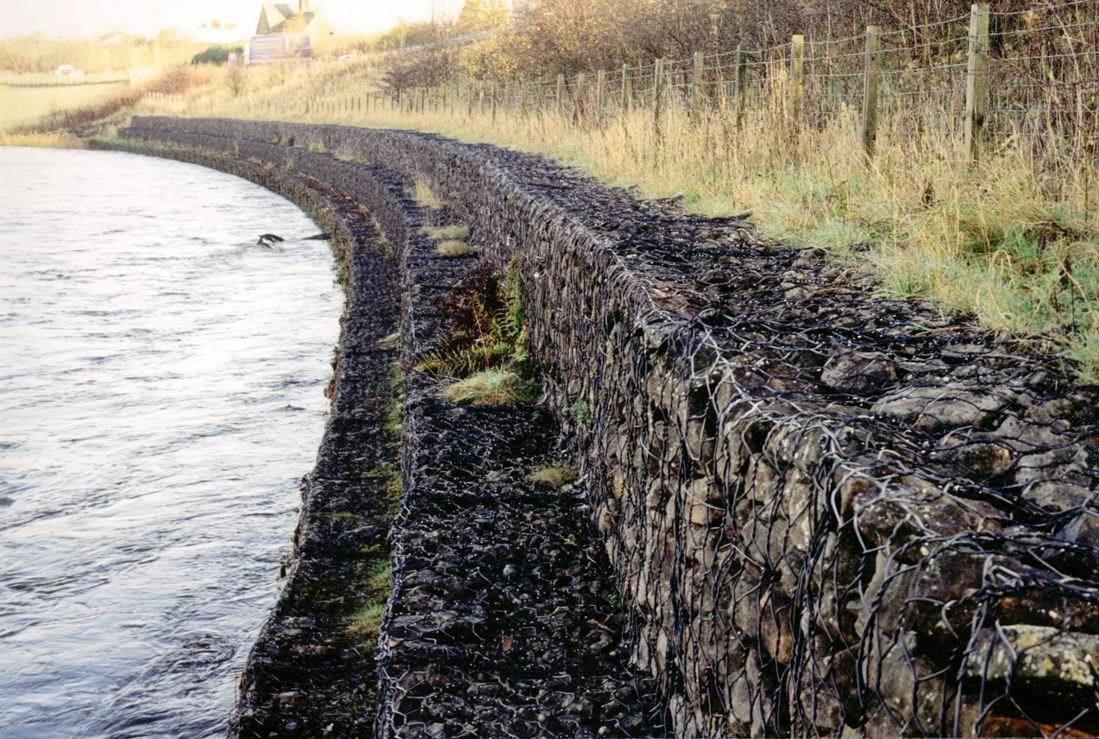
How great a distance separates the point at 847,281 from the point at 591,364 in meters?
1.29

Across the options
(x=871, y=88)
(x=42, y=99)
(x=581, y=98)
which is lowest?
(x=871, y=88)

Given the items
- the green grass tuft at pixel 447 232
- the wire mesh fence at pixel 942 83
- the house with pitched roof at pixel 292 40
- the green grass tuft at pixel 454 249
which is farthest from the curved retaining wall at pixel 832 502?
the house with pitched roof at pixel 292 40

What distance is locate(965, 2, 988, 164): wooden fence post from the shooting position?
630 centimetres

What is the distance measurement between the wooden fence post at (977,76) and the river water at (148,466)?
501cm

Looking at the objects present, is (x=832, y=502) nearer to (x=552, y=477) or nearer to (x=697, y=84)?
(x=552, y=477)

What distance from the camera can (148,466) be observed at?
9078 mm

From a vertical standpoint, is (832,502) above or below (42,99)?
below

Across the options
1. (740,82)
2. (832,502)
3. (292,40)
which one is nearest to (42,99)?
(292,40)

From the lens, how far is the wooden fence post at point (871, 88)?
292 inches

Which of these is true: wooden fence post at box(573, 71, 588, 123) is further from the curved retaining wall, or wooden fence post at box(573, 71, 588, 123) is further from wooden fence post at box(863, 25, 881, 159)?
the curved retaining wall

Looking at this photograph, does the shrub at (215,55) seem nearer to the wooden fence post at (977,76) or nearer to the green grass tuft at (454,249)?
the green grass tuft at (454,249)

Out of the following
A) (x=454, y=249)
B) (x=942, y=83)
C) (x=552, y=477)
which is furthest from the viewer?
(x=454, y=249)

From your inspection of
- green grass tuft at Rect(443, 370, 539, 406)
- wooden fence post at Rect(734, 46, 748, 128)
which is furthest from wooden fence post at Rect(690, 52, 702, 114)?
green grass tuft at Rect(443, 370, 539, 406)

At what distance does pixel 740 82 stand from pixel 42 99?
7639cm
